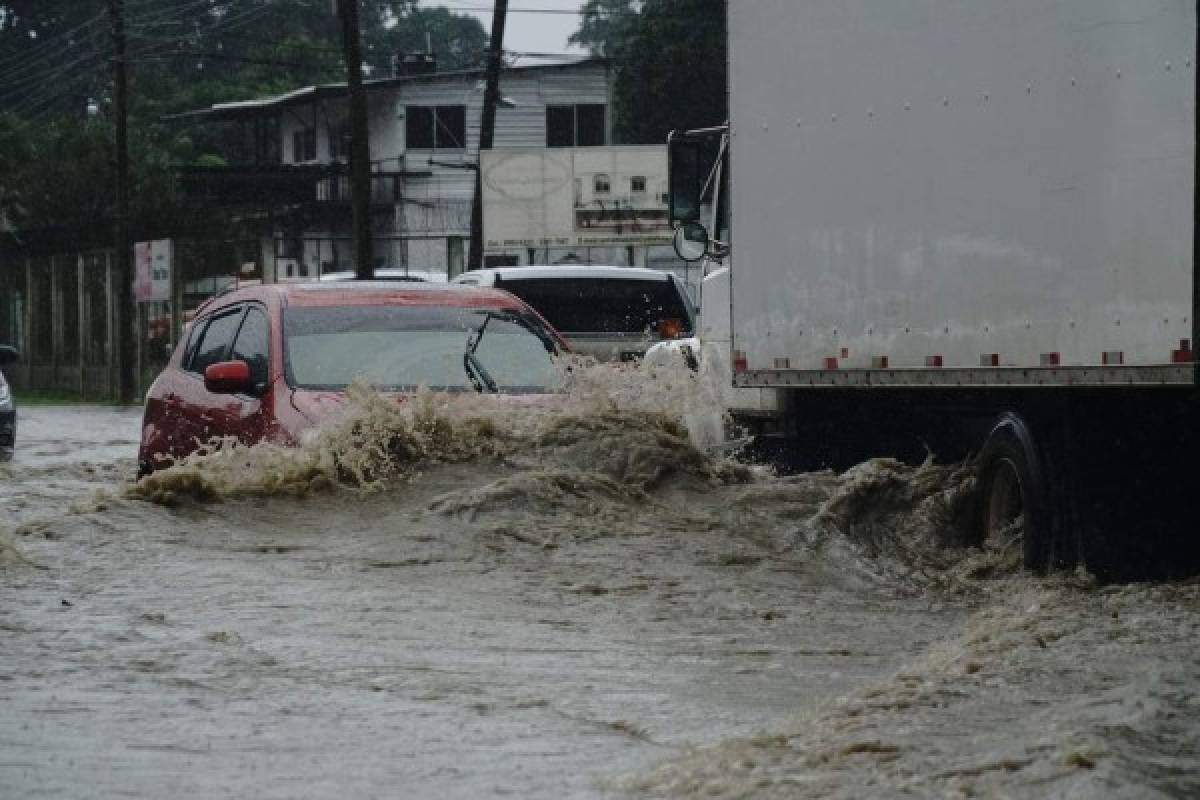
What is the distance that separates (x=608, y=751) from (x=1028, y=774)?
4.96 ft

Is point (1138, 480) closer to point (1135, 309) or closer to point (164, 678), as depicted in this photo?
point (1135, 309)

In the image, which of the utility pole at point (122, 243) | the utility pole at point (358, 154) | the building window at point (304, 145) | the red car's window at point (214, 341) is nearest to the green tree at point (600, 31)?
the building window at point (304, 145)

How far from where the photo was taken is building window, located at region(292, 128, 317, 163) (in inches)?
2719

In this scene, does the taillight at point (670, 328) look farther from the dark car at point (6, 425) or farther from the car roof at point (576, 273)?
the dark car at point (6, 425)

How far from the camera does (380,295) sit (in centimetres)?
1422

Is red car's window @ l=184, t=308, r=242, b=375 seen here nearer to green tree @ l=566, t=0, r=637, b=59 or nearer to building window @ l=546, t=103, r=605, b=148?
building window @ l=546, t=103, r=605, b=148

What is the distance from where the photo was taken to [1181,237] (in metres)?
9.26

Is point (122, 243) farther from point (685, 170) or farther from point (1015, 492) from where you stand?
point (1015, 492)

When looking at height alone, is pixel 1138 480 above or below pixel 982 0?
below

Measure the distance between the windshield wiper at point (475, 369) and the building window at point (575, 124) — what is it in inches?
2016

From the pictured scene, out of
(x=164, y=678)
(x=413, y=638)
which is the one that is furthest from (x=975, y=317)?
(x=164, y=678)

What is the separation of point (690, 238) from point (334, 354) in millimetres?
2422

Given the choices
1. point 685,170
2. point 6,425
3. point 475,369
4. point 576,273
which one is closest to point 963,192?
point 475,369

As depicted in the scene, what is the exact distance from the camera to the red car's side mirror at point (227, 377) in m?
13.1
